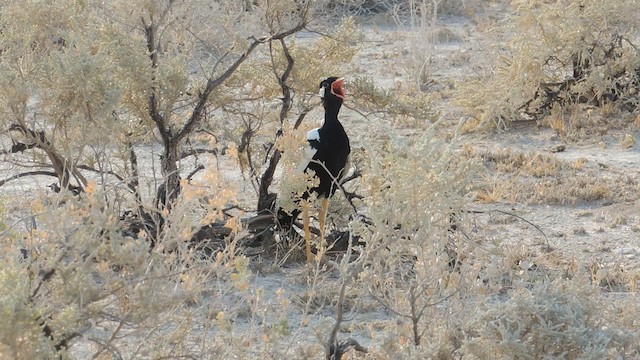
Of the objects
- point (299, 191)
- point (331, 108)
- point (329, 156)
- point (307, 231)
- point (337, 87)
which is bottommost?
point (307, 231)

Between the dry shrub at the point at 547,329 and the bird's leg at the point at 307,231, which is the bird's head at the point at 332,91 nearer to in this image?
the bird's leg at the point at 307,231

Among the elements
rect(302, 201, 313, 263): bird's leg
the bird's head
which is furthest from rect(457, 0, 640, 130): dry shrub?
→ rect(302, 201, 313, 263): bird's leg

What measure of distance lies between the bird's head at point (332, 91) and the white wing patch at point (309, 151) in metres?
0.19

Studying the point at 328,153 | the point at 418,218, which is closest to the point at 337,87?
the point at 328,153

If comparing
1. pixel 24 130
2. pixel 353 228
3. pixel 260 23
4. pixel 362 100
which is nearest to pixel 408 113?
pixel 362 100

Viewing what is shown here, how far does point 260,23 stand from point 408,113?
3.62ft

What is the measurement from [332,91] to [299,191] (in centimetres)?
66

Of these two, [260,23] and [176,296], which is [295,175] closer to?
[260,23]

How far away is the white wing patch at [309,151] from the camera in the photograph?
6102 millimetres

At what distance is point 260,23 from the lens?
6465 millimetres

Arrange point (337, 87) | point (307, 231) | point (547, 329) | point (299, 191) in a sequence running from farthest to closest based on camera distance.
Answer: point (337, 87), point (307, 231), point (299, 191), point (547, 329)

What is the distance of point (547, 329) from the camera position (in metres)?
3.83

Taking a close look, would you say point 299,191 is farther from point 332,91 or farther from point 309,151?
point 332,91

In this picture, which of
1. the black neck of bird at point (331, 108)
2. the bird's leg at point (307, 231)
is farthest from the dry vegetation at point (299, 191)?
the black neck of bird at point (331, 108)
